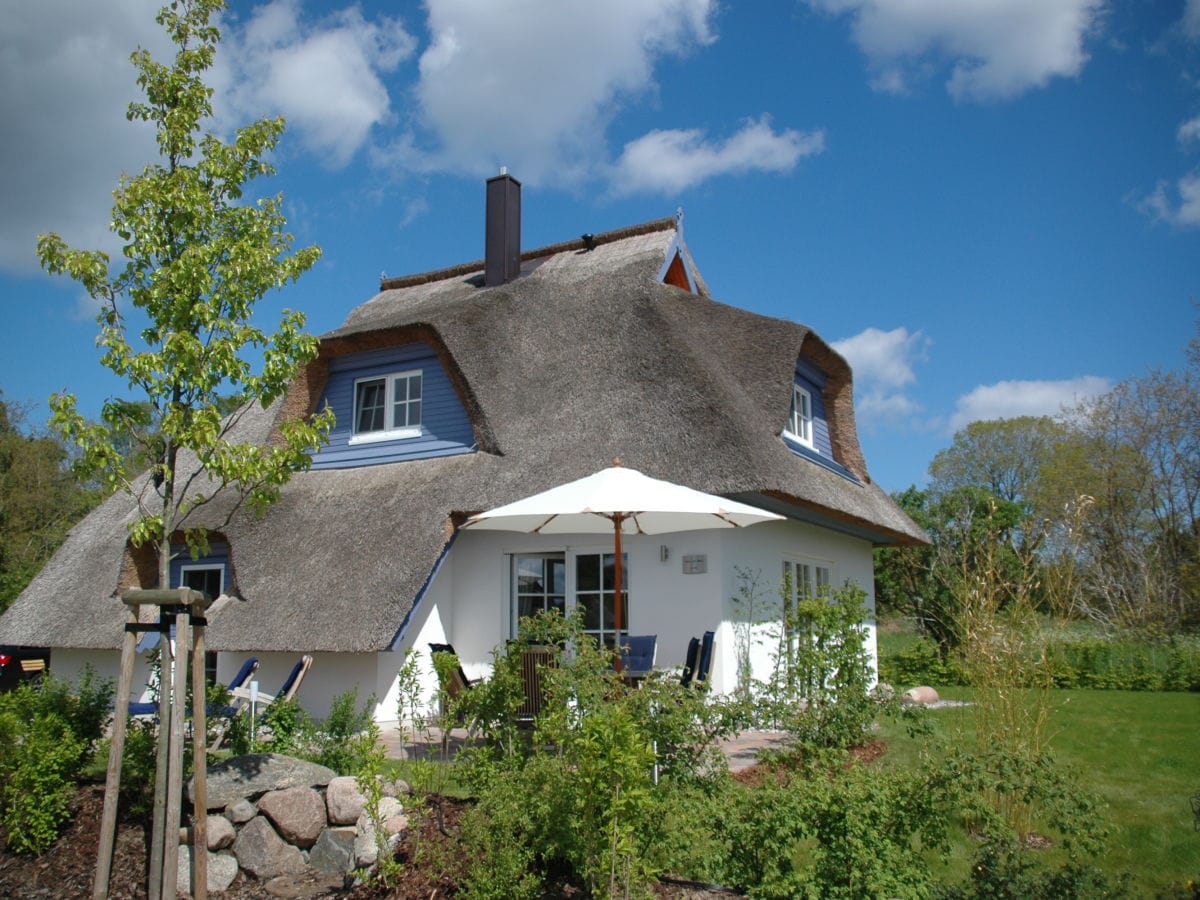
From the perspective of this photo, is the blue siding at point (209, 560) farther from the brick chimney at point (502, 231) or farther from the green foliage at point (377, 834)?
the green foliage at point (377, 834)

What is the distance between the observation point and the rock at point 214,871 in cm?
520

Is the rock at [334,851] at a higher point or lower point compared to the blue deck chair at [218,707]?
lower

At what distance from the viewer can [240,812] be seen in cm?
542

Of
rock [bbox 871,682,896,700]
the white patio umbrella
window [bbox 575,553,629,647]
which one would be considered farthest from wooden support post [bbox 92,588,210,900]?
window [bbox 575,553,629,647]

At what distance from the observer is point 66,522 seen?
27453 mm

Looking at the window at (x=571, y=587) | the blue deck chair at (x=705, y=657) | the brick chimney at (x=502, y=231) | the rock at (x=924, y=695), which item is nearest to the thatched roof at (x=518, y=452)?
the brick chimney at (x=502, y=231)

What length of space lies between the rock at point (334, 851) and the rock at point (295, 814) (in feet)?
0.20

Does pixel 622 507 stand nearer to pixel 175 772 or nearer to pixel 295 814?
pixel 295 814

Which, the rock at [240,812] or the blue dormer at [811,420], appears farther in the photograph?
the blue dormer at [811,420]

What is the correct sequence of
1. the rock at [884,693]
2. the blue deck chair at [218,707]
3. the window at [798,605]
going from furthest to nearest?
the blue deck chair at [218,707]
the window at [798,605]
the rock at [884,693]

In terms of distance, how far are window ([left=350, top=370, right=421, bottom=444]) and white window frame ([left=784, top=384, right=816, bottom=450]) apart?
5557 millimetres

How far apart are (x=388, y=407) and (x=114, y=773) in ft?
28.3

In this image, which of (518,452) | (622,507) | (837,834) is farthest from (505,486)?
(837,834)

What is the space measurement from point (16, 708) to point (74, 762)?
102 cm
